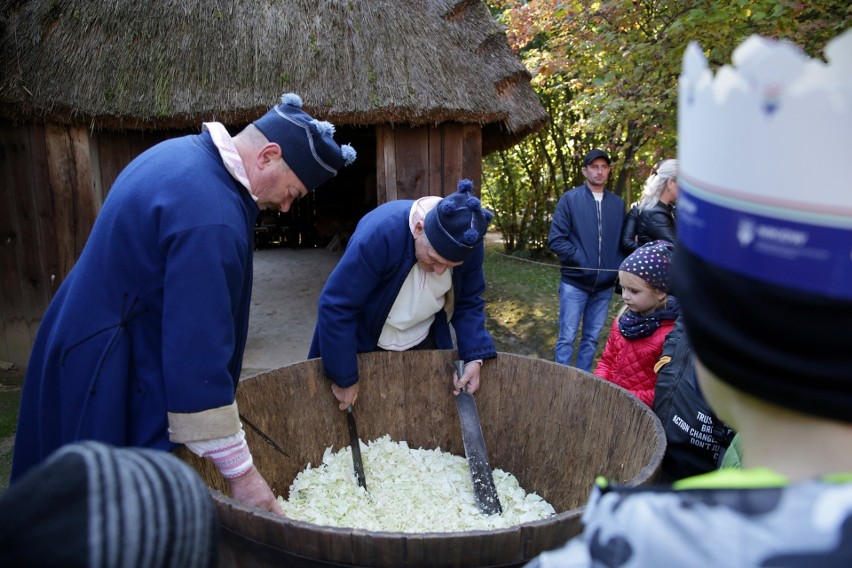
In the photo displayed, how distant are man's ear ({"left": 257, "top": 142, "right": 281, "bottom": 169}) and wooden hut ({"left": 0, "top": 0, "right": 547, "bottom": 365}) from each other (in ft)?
10.3

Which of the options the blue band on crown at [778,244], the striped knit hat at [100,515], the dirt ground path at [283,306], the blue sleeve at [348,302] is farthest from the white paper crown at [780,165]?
the dirt ground path at [283,306]

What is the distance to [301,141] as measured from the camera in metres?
1.74

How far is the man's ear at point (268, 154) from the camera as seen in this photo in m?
1.72

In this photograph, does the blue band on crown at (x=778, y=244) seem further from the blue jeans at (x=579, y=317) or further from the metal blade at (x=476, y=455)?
the blue jeans at (x=579, y=317)

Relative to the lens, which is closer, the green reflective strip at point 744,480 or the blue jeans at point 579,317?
the green reflective strip at point 744,480

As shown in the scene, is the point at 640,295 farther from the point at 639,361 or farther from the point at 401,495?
the point at 401,495

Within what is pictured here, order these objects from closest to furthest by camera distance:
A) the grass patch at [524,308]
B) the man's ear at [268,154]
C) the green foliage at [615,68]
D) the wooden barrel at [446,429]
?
the wooden barrel at [446,429], the man's ear at [268,154], the green foliage at [615,68], the grass patch at [524,308]

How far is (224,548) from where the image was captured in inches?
60.7

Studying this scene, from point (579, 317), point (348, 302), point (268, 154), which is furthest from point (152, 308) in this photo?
point (579, 317)

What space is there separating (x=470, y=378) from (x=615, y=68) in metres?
3.94

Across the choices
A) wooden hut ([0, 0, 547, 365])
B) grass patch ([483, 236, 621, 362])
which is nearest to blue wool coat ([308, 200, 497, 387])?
wooden hut ([0, 0, 547, 365])

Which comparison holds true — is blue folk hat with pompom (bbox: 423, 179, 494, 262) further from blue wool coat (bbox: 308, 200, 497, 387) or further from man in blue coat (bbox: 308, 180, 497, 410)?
blue wool coat (bbox: 308, 200, 497, 387)

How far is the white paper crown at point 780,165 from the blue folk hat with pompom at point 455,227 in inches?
64.9

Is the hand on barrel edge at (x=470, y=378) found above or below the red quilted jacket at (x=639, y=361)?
below
